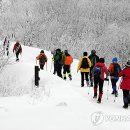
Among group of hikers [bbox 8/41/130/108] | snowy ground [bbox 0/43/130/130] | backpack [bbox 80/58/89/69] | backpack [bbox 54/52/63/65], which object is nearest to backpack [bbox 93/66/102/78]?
group of hikers [bbox 8/41/130/108]

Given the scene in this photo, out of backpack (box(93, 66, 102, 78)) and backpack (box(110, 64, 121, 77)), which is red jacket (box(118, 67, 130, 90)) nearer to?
backpack (box(93, 66, 102, 78))

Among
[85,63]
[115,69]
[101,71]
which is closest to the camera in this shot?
[101,71]

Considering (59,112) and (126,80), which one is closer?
(59,112)

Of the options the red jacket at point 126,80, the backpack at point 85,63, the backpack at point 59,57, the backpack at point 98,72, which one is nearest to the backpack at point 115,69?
the backpack at point 98,72

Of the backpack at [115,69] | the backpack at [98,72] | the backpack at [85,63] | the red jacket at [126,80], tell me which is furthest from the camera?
the backpack at [85,63]

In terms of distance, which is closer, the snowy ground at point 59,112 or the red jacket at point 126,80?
the snowy ground at point 59,112

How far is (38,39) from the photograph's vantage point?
51750 millimetres

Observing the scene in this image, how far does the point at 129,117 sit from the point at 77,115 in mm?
1902

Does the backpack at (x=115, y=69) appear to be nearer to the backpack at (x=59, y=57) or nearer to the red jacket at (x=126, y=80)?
the red jacket at (x=126, y=80)

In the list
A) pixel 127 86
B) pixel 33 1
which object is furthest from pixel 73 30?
pixel 127 86

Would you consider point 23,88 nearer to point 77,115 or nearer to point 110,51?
point 77,115

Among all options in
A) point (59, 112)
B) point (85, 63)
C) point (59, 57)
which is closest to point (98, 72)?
point (85, 63)

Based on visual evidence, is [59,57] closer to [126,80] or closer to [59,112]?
[126,80]

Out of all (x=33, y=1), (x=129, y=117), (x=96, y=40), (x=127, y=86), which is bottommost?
(x=129, y=117)
